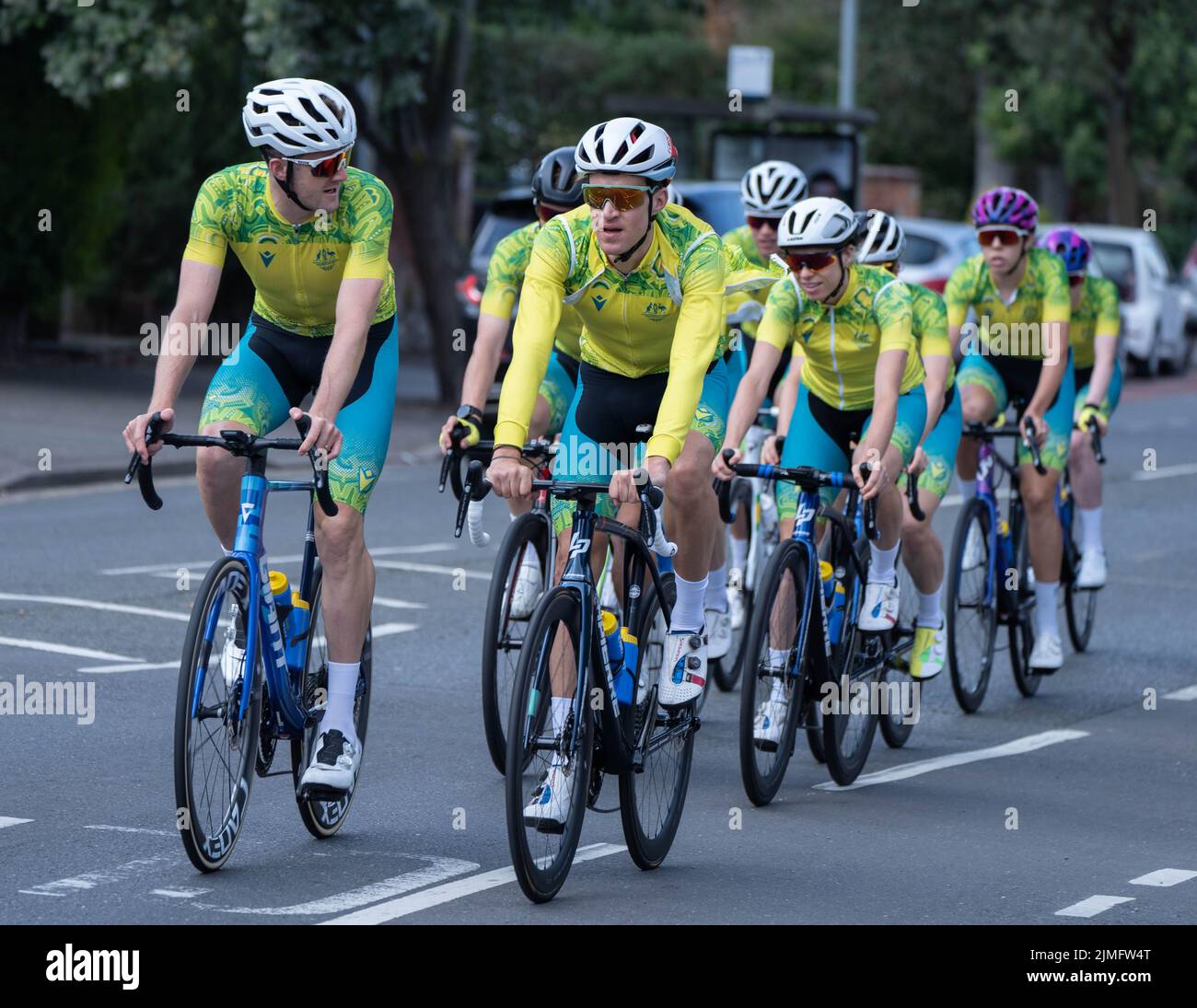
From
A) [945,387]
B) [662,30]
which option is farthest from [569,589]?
[662,30]

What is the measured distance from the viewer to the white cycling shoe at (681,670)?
6.48 meters

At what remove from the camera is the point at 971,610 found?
365 inches

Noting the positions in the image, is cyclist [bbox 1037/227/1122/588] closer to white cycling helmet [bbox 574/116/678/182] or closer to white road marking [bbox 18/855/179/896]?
white cycling helmet [bbox 574/116/678/182]

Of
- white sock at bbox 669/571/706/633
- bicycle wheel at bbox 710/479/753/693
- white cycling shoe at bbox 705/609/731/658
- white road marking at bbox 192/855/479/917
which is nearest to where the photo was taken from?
white road marking at bbox 192/855/479/917

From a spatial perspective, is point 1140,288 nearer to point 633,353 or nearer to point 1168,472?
point 1168,472

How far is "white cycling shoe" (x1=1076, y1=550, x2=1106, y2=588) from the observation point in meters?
10.5

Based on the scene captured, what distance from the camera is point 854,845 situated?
663cm

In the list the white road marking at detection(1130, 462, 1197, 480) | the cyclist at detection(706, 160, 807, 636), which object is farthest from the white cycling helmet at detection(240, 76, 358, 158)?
the white road marking at detection(1130, 462, 1197, 480)

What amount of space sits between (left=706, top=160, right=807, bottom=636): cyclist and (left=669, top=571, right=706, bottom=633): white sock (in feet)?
5.49

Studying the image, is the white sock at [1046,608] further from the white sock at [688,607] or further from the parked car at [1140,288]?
the parked car at [1140,288]

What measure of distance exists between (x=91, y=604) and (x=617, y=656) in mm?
4960

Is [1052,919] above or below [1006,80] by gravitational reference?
below

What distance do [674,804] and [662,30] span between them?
157 ft
